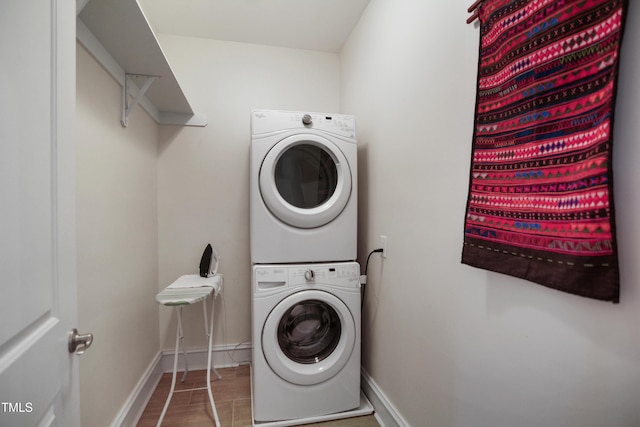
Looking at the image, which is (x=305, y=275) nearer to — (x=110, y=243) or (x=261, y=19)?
(x=110, y=243)

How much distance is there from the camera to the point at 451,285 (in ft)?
3.57

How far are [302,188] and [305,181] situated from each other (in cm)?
5

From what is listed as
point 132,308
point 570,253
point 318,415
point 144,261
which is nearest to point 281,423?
point 318,415

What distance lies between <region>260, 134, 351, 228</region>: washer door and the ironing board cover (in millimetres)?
615

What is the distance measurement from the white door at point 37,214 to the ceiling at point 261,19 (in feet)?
4.87

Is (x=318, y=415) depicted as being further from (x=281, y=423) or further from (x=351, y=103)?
(x=351, y=103)

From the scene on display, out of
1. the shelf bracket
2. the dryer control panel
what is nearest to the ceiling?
the shelf bracket

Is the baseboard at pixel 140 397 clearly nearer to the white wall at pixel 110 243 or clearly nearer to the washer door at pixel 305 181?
the white wall at pixel 110 243

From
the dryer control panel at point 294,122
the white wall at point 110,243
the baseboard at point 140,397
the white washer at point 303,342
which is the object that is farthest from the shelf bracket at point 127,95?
the baseboard at point 140,397

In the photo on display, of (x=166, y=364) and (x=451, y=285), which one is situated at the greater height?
(x=451, y=285)

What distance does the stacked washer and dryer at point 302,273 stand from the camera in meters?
1.56

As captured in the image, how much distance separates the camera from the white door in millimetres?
448

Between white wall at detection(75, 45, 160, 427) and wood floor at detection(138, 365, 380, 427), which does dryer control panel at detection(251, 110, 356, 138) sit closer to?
white wall at detection(75, 45, 160, 427)

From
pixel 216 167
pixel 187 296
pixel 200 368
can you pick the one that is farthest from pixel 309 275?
pixel 200 368
